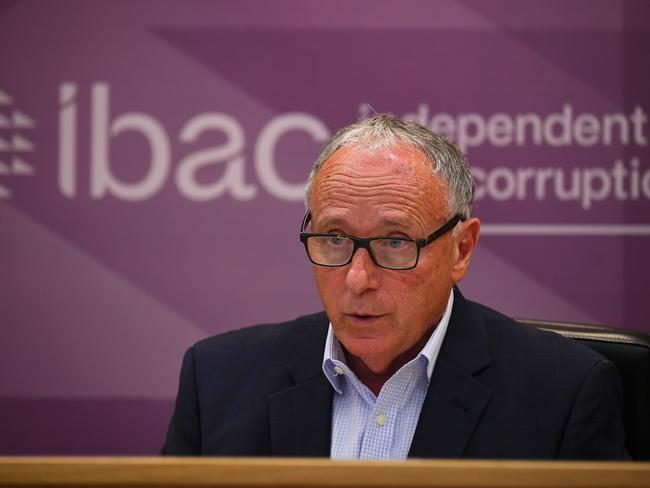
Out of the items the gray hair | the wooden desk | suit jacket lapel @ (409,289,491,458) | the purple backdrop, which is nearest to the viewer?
the wooden desk

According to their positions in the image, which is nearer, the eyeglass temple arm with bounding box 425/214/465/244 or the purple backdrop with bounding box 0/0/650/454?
the eyeglass temple arm with bounding box 425/214/465/244

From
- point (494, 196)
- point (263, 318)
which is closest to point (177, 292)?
point (263, 318)

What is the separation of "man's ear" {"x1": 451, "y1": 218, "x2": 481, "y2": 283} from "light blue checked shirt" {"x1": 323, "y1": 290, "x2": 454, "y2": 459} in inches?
5.0

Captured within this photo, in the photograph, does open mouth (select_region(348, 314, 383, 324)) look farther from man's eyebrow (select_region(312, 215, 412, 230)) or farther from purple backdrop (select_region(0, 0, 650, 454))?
purple backdrop (select_region(0, 0, 650, 454))

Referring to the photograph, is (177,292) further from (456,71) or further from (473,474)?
(473,474)

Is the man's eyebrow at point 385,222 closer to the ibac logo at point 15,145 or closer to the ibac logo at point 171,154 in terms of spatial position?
the ibac logo at point 171,154

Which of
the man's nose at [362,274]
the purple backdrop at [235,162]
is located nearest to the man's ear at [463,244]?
the man's nose at [362,274]

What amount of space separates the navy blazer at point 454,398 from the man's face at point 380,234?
0.46 ft

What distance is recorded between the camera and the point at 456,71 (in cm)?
335

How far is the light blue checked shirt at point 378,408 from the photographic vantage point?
170 cm

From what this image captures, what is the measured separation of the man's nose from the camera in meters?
1.67

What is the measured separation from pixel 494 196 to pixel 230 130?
106 cm

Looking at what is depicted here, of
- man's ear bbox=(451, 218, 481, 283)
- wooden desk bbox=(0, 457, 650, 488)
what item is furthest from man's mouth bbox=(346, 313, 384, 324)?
wooden desk bbox=(0, 457, 650, 488)

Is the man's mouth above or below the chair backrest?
above
